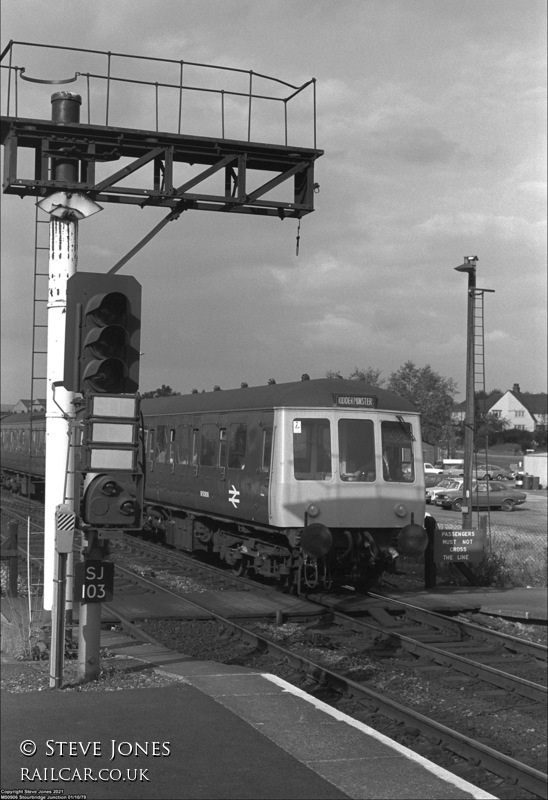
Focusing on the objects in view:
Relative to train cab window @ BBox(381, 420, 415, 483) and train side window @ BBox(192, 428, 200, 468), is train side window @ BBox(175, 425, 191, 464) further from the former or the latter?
train cab window @ BBox(381, 420, 415, 483)

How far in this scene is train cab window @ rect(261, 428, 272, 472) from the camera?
14.9 m

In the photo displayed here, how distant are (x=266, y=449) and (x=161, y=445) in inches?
257

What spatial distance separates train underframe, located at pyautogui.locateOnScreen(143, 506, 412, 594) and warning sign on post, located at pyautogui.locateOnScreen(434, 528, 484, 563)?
1.57 m

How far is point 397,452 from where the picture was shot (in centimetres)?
1520

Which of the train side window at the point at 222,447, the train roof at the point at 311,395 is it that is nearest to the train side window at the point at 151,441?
the train side window at the point at 222,447

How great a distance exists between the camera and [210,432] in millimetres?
17844

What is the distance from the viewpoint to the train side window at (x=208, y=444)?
17.6 m

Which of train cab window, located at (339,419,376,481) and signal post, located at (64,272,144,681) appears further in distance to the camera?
train cab window, located at (339,419,376,481)

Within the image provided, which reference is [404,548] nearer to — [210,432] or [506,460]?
[210,432]

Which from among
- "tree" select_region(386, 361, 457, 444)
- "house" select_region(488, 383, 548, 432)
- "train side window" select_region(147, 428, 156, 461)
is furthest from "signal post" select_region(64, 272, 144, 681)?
"house" select_region(488, 383, 548, 432)

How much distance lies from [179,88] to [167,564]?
32.2 ft

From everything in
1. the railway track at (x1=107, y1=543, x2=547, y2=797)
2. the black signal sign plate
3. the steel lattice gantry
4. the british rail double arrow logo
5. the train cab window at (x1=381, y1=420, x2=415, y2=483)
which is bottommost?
the railway track at (x1=107, y1=543, x2=547, y2=797)

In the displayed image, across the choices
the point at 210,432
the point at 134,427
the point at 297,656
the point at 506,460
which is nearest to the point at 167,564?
the point at 210,432

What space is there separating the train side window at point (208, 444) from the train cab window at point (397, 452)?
12.2 ft
